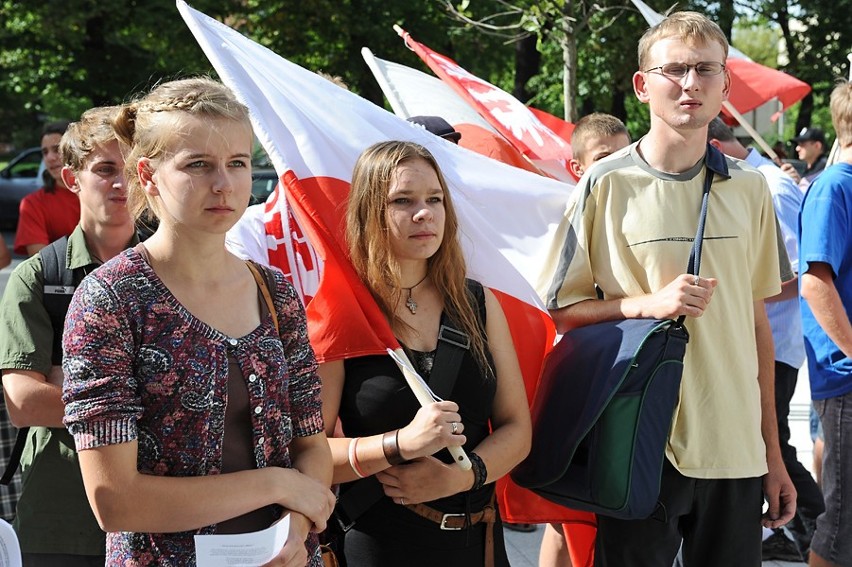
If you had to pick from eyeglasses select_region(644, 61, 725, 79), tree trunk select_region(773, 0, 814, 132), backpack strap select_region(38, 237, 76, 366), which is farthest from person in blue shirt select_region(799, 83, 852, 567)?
tree trunk select_region(773, 0, 814, 132)

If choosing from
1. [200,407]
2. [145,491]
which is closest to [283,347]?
[200,407]

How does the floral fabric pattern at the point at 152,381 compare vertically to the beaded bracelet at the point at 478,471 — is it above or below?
above

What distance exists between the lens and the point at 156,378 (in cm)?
221

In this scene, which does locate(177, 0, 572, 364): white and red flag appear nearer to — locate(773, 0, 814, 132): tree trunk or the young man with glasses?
the young man with glasses

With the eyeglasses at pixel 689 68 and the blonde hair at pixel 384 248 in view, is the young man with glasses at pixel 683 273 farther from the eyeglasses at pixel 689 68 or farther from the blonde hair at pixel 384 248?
the blonde hair at pixel 384 248

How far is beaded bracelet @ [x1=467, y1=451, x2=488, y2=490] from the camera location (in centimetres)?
298

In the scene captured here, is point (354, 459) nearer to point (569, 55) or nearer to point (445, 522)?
point (445, 522)

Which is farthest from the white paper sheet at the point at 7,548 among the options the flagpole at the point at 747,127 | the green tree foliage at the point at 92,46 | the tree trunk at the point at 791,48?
the tree trunk at the point at 791,48

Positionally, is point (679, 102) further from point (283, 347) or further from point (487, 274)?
point (283, 347)

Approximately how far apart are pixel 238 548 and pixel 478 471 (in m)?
→ 0.92

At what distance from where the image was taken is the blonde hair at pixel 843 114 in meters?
4.27

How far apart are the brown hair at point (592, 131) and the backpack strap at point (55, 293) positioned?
3183 mm

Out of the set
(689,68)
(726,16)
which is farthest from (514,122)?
(726,16)

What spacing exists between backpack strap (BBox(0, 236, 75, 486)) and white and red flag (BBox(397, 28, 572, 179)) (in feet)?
10.4
